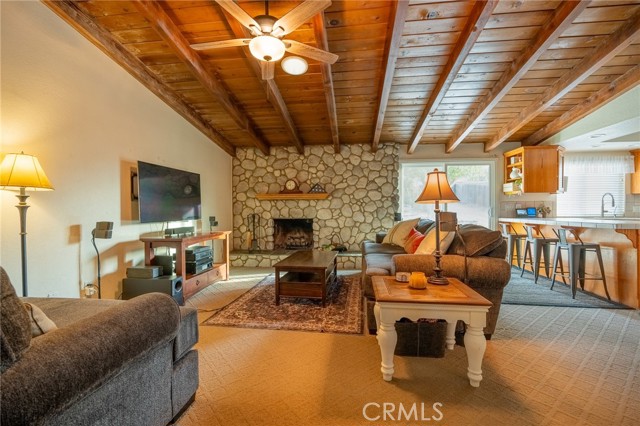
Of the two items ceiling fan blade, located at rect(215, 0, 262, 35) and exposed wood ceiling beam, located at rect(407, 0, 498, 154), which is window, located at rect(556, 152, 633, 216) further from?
ceiling fan blade, located at rect(215, 0, 262, 35)

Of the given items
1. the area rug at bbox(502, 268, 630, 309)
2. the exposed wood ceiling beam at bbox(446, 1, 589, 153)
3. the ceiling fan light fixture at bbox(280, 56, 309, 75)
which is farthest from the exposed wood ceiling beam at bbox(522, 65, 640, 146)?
the ceiling fan light fixture at bbox(280, 56, 309, 75)

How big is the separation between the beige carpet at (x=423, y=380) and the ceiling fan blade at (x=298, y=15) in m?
2.36

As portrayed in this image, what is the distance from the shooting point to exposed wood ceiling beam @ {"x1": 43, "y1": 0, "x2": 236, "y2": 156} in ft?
8.16

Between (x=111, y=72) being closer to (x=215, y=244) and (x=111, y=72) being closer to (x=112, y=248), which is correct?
(x=112, y=248)

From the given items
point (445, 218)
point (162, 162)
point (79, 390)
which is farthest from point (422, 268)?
point (162, 162)

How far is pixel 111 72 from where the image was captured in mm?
3018

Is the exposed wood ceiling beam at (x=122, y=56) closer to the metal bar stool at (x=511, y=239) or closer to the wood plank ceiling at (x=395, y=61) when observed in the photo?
the wood plank ceiling at (x=395, y=61)

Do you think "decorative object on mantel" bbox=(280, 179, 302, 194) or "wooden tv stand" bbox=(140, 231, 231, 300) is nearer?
"wooden tv stand" bbox=(140, 231, 231, 300)

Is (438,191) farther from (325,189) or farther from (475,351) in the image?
(325,189)

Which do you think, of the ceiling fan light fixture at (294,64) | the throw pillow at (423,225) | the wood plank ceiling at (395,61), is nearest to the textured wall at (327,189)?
the wood plank ceiling at (395,61)

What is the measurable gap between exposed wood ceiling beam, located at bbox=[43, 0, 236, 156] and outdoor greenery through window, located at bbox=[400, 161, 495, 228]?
3.95 m

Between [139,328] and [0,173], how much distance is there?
6.05 feet

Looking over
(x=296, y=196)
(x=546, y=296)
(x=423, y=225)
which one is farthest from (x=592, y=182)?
(x=296, y=196)

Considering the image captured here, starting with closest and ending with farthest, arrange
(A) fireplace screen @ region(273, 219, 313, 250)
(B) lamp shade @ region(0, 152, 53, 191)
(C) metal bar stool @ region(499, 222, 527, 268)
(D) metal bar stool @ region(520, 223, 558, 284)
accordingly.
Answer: (B) lamp shade @ region(0, 152, 53, 191), (D) metal bar stool @ region(520, 223, 558, 284), (C) metal bar stool @ region(499, 222, 527, 268), (A) fireplace screen @ region(273, 219, 313, 250)
